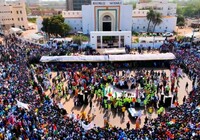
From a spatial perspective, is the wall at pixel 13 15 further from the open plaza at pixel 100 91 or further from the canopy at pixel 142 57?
the canopy at pixel 142 57

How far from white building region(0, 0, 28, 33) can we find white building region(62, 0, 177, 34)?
1514 centimetres

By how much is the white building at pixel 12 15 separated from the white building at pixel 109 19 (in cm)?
1514

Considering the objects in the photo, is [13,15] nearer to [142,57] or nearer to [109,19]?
[109,19]

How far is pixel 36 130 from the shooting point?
13984mm

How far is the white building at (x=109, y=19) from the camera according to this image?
43.9m

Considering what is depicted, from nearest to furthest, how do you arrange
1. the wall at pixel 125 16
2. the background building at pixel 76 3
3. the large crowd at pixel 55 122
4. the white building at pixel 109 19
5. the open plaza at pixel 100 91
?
1. the large crowd at pixel 55 122
2. the open plaza at pixel 100 91
3. the white building at pixel 109 19
4. the wall at pixel 125 16
5. the background building at pixel 76 3

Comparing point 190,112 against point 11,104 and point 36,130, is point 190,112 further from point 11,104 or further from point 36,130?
point 11,104

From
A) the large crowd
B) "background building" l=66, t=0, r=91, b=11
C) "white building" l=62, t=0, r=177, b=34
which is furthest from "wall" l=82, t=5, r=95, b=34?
"background building" l=66, t=0, r=91, b=11

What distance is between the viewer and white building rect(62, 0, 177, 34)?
43938mm

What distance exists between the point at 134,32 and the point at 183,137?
1507 inches

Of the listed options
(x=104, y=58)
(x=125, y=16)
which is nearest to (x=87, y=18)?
(x=125, y=16)

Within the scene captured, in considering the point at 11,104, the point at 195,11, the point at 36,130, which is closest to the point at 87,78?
the point at 11,104

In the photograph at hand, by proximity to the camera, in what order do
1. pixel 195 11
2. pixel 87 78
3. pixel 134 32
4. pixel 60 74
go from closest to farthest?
pixel 87 78
pixel 60 74
pixel 134 32
pixel 195 11

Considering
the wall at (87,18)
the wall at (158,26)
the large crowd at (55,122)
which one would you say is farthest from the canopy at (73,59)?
the wall at (158,26)
